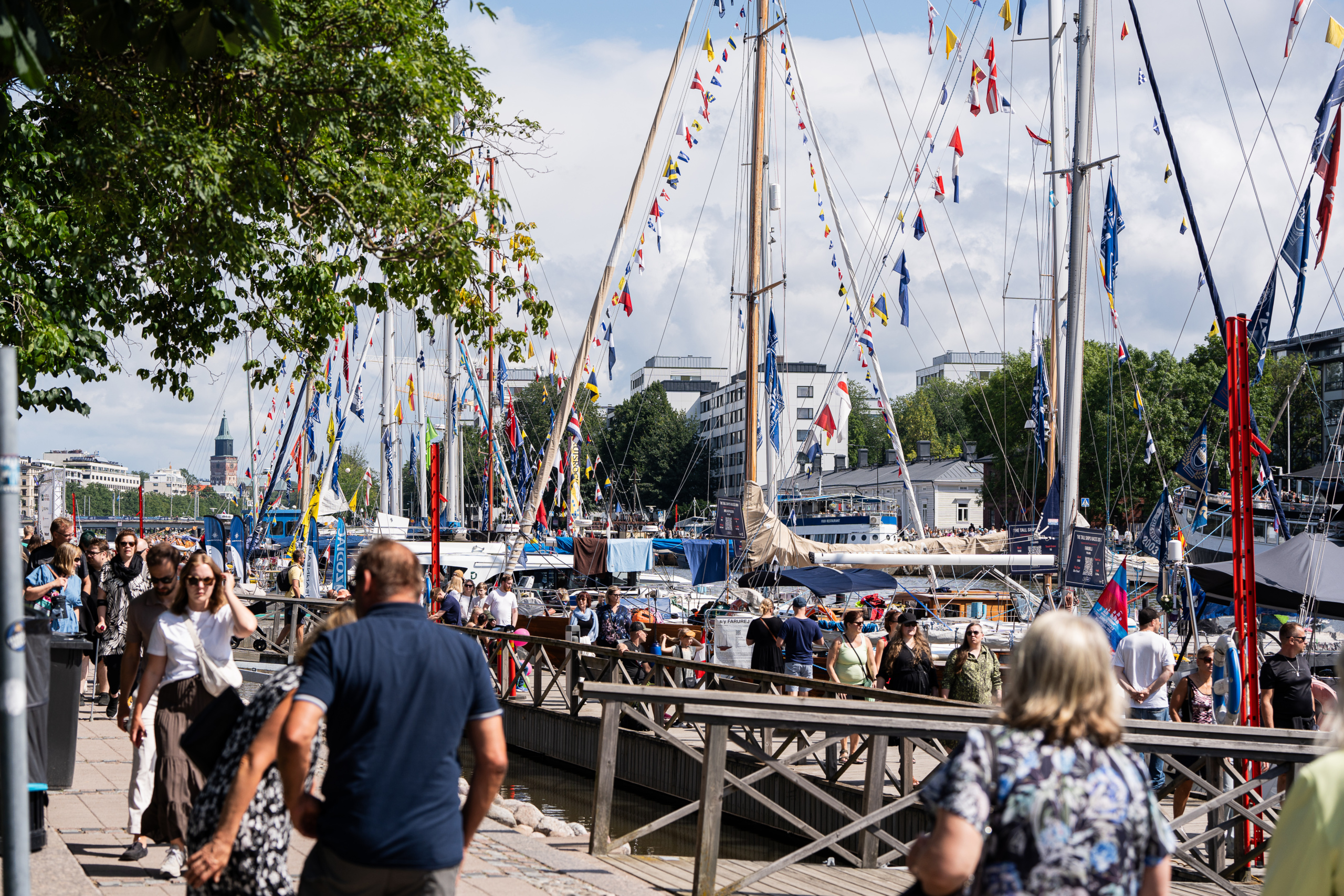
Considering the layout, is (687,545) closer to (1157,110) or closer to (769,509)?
Answer: (769,509)

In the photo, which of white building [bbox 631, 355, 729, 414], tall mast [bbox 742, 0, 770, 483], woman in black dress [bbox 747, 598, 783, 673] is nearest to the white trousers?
woman in black dress [bbox 747, 598, 783, 673]

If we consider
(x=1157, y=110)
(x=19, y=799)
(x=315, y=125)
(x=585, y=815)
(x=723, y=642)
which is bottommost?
(x=585, y=815)

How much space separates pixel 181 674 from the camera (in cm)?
636

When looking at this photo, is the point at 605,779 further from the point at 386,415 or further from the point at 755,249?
the point at 386,415

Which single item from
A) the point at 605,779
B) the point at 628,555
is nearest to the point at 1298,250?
the point at 605,779

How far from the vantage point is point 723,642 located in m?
19.5

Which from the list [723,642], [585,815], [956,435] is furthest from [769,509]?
[956,435]

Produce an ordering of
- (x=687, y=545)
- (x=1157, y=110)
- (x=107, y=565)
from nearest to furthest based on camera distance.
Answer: (x=107, y=565), (x=1157, y=110), (x=687, y=545)

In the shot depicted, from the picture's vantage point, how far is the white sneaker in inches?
243

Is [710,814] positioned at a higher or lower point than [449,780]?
lower

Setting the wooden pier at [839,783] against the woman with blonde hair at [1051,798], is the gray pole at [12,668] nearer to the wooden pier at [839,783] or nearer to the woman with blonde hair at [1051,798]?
the woman with blonde hair at [1051,798]

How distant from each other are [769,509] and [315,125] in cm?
1529

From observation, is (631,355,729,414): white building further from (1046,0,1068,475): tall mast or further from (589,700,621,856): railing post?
(589,700,621,856): railing post

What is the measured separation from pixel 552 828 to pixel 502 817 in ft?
1.40
